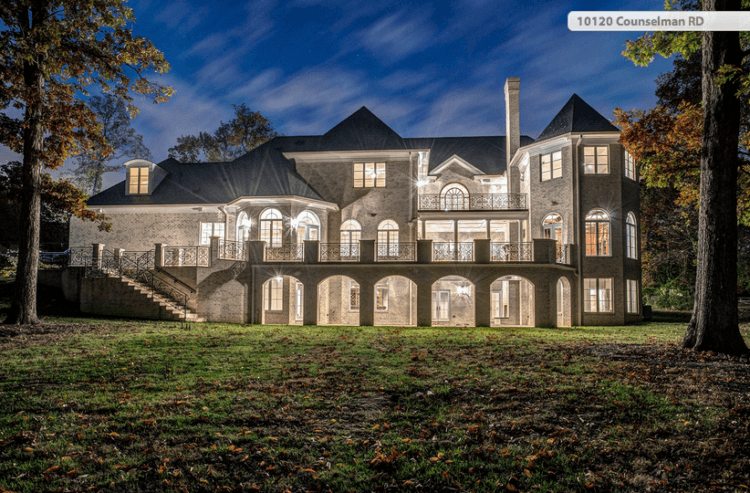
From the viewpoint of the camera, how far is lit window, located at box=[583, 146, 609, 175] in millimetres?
22391

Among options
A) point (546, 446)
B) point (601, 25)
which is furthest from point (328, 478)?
point (601, 25)

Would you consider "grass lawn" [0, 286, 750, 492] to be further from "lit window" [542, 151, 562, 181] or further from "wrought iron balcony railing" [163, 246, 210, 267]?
"lit window" [542, 151, 562, 181]

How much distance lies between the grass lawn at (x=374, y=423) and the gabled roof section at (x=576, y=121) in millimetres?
15252

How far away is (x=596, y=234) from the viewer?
2223 cm

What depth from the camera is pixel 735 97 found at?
10.3 meters

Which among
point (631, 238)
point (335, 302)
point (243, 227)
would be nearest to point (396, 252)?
point (335, 302)

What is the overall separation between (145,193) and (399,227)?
46.4 feet

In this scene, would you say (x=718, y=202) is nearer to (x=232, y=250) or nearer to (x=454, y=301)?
(x=454, y=301)

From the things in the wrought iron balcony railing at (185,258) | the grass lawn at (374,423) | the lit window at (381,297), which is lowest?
the grass lawn at (374,423)

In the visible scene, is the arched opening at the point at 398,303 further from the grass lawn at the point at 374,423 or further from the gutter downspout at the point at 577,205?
the grass lawn at the point at 374,423

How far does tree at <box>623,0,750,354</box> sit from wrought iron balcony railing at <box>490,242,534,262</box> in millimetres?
9901

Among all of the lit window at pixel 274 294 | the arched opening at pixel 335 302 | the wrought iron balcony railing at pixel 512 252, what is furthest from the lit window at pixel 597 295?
the lit window at pixel 274 294

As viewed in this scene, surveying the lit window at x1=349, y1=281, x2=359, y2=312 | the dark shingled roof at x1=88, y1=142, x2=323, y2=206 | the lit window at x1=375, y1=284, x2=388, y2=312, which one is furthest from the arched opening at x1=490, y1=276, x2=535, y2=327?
the dark shingled roof at x1=88, y1=142, x2=323, y2=206

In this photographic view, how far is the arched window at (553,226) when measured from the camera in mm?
22859
